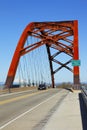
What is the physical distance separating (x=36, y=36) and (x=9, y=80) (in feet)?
53.7

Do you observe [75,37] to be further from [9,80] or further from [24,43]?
[9,80]

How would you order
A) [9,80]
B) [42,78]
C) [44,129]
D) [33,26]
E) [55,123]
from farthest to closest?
[42,78], [33,26], [9,80], [55,123], [44,129]

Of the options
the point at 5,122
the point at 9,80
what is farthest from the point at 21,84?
the point at 5,122

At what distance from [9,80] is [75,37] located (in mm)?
16020

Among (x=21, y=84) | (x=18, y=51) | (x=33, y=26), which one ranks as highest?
(x=33, y=26)

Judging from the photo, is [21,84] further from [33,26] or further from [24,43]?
[33,26]

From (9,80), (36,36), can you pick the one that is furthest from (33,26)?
(9,80)

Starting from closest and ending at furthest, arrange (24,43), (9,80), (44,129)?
1. (44,129)
2. (9,80)
3. (24,43)

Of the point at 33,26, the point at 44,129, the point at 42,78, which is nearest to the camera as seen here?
the point at 44,129

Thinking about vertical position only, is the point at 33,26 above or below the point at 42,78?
above

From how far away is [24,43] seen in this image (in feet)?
264

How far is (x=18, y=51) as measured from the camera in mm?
78750

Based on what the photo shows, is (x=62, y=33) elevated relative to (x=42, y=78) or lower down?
elevated

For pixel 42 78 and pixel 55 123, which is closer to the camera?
pixel 55 123
